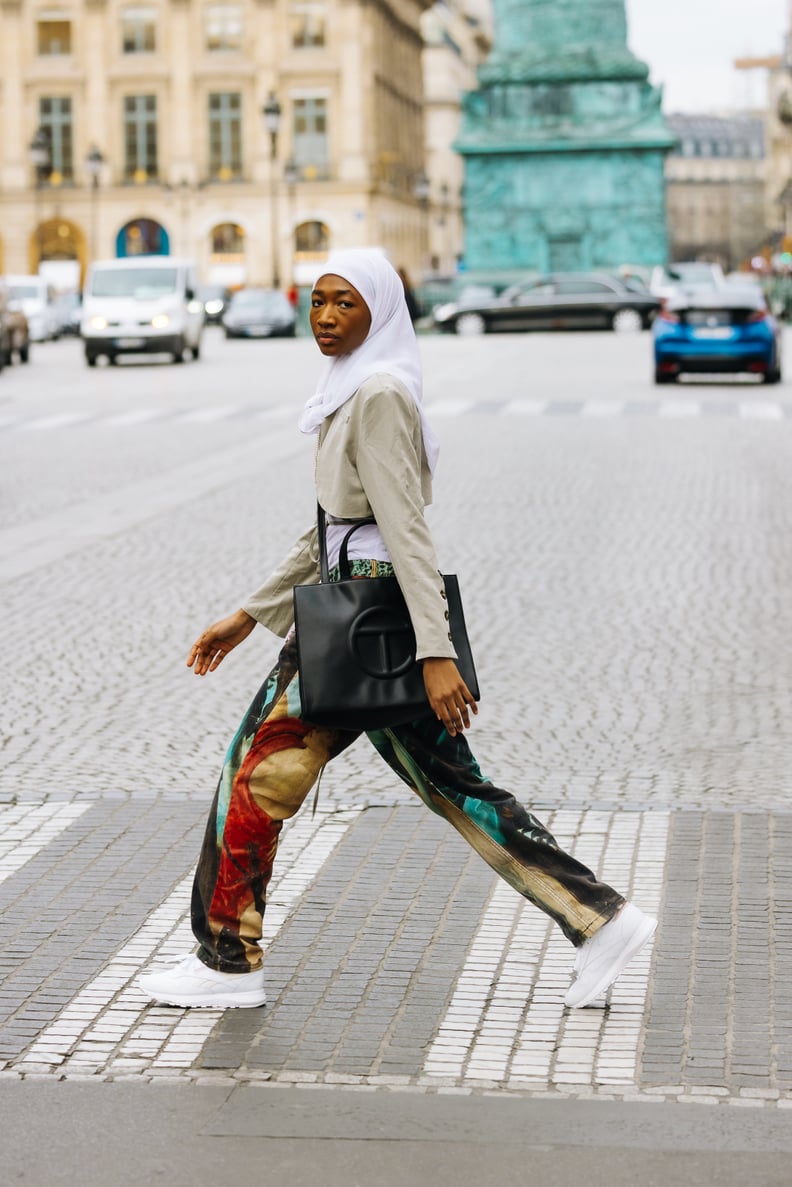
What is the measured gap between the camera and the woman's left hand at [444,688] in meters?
4.45

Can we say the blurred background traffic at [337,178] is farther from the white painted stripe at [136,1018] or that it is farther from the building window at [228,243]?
the white painted stripe at [136,1018]

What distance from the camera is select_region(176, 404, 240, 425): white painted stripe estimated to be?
80.0 feet

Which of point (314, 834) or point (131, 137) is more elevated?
point (131, 137)

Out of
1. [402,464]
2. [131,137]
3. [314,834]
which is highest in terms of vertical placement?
[131,137]

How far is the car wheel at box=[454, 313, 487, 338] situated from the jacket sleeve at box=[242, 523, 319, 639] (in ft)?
155

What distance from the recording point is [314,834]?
6.59 meters

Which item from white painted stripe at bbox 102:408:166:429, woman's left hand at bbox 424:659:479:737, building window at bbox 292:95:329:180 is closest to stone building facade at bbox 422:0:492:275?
building window at bbox 292:95:329:180

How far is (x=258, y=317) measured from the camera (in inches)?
2120

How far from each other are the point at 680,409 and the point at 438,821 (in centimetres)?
1860

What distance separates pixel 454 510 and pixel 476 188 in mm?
46737

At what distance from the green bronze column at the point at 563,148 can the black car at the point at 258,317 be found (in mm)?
8106

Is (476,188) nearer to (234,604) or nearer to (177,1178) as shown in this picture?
(234,604)

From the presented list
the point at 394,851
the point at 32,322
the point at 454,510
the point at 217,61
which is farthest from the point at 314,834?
the point at 217,61

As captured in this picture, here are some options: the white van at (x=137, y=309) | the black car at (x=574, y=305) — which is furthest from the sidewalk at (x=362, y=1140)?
the black car at (x=574, y=305)
